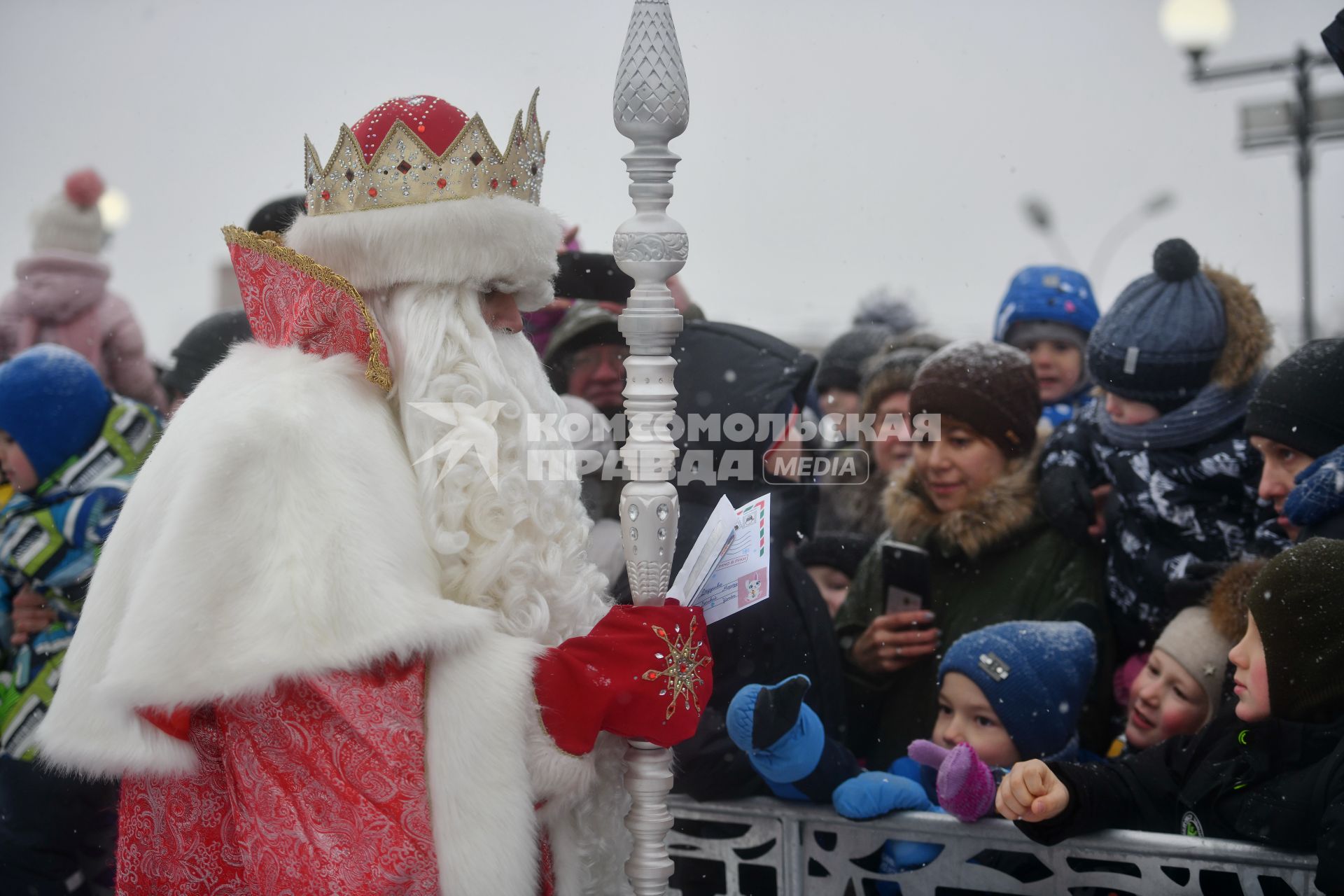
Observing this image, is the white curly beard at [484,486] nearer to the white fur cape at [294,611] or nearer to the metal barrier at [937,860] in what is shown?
the white fur cape at [294,611]

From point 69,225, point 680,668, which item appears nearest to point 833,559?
point 680,668

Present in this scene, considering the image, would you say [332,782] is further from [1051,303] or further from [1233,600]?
[1051,303]

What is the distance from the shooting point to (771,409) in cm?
317

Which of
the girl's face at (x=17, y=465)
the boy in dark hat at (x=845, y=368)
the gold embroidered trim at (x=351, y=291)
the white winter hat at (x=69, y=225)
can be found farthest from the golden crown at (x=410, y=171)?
the white winter hat at (x=69, y=225)

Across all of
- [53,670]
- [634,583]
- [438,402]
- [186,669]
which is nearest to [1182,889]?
[634,583]

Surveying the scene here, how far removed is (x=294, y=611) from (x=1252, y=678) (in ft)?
6.14

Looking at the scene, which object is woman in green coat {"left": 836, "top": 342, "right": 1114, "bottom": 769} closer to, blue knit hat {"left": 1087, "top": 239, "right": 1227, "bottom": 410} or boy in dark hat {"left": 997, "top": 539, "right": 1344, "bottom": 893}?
blue knit hat {"left": 1087, "top": 239, "right": 1227, "bottom": 410}

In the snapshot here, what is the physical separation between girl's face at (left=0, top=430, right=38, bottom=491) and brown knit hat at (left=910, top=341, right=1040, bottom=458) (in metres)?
2.91

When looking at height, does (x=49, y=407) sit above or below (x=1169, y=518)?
above

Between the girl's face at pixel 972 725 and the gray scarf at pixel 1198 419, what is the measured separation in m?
0.95

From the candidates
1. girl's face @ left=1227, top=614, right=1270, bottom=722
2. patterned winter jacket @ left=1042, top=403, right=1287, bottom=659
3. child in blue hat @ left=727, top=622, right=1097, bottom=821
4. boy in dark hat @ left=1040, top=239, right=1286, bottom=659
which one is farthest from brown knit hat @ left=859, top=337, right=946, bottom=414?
girl's face @ left=1227, top=614, right=1270, bottom=722

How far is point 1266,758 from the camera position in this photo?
7.92ft

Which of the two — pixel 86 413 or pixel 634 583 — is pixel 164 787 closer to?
pixel 634 583

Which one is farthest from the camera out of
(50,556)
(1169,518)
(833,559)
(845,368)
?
(845,368)
